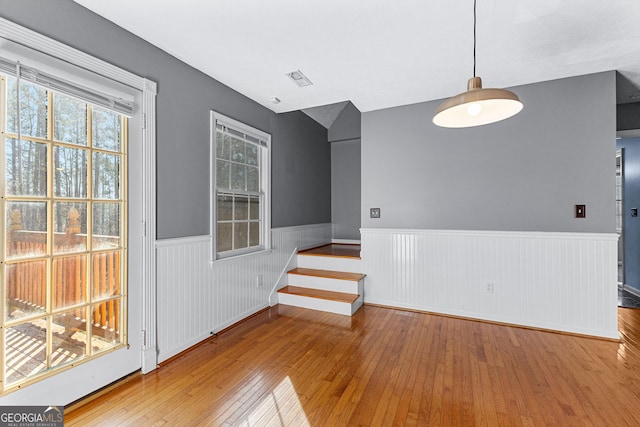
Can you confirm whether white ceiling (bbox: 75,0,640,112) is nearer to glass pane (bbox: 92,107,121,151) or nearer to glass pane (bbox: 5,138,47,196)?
glass pane (bbox: 92,107,121,151)

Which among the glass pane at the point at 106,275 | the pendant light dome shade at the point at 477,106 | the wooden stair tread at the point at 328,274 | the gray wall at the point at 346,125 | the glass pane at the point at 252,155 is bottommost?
the wooden stair tread at the point at 328,274

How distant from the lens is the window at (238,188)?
2.90m

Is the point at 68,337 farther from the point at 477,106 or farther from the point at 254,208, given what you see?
the point at 477,106

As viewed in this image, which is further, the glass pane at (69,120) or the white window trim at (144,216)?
the white window trim at (144,216)

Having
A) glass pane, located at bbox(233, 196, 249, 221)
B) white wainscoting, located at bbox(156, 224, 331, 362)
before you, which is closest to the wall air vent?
glass pane, located at bbox(233, 196, 249, 221)

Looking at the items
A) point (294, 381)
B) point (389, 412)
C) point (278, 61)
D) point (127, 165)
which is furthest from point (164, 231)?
point (389, 412)

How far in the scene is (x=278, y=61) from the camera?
2535 mm

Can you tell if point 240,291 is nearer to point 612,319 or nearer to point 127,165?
point 127,165

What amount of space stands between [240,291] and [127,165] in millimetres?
1751

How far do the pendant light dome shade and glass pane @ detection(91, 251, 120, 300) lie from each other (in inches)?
94.4

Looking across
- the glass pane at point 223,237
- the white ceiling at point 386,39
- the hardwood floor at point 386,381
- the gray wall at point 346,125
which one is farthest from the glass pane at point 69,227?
the gray wall at point 346,125

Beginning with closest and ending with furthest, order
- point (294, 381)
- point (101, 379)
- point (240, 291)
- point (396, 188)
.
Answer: point (101, 379) < point (294, 381) < point (240, 291) < point (396, 188)

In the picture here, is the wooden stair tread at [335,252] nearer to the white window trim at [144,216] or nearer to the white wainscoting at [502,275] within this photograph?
the white wainscoting at [502,275]

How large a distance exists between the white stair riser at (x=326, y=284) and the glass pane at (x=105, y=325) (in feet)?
7.35
